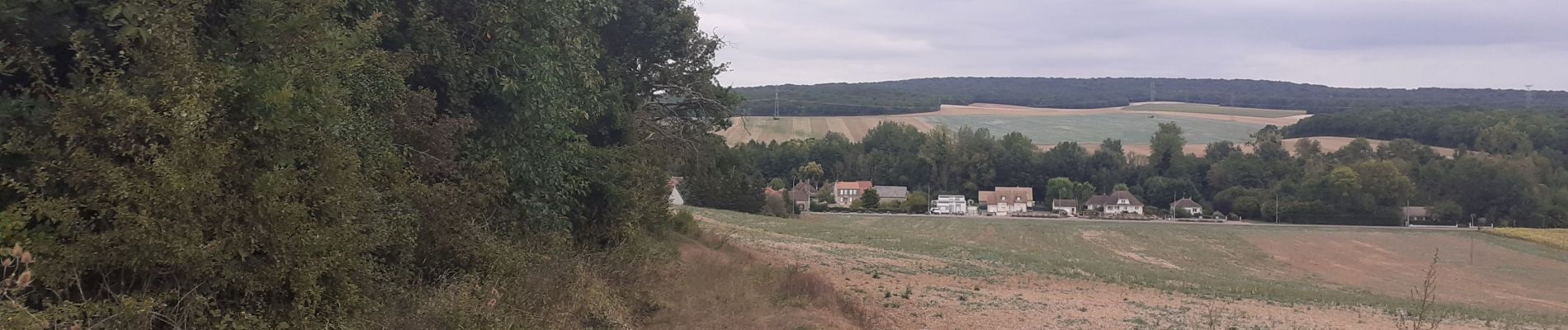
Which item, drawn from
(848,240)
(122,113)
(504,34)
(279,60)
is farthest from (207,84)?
(848,240)

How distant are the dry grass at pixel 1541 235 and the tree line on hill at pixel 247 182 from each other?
219 feet

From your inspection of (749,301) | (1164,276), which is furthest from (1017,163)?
(749,301)

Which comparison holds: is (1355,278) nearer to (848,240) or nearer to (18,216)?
(848,240)

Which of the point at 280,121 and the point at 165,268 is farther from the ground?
the point at 280,121

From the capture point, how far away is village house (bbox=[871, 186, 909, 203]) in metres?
97.6

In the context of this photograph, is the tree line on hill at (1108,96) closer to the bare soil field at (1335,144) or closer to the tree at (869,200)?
the bare soil field at (1335,144)

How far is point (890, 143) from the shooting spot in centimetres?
11581

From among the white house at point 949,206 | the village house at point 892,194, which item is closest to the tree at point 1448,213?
the white house at point 949,206

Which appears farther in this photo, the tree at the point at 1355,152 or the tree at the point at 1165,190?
the tree at the point at 1165,190

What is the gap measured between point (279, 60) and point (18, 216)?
1.56 m

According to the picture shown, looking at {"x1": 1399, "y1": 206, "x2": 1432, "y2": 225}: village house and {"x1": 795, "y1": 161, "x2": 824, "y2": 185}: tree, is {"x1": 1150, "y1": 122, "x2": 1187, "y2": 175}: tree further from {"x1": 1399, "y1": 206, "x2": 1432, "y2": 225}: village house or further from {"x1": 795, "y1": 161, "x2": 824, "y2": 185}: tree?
{"x1": 795, "y1": 161, "x2": 824, "y2": 185}: tree

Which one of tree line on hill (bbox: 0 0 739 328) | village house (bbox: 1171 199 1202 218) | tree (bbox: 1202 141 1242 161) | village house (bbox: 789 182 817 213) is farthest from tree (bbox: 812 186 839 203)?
tree line on hill (bbox: 0 0 739 328)

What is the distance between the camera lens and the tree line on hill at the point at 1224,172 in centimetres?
7938

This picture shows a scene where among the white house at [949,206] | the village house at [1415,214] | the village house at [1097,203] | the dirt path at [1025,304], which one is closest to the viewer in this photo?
the dirt path at [1025,304]
